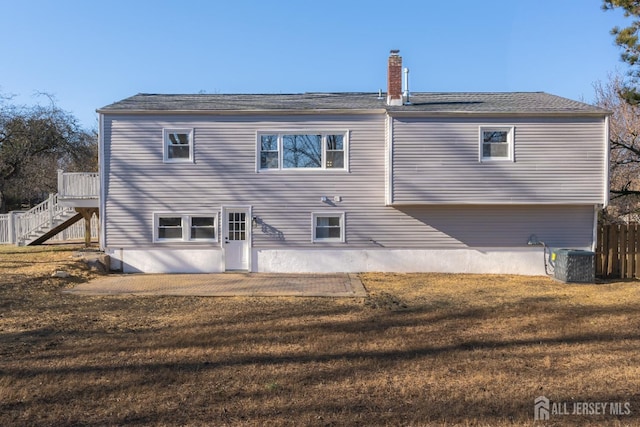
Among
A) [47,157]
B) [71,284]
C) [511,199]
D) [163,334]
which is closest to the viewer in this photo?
[163,334]

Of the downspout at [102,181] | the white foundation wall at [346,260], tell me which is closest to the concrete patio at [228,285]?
the white foundation wall at [346,260]

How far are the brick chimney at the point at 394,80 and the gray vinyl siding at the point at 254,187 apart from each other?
81 cm

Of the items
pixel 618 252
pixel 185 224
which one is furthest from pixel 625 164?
pixel 185 224

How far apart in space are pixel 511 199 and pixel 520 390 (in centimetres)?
976

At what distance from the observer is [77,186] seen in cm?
1609

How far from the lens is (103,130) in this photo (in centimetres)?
1445

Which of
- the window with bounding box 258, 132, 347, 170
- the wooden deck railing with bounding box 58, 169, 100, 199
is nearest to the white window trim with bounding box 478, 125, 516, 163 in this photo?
the window with bounding box 258, 132, 347, 170

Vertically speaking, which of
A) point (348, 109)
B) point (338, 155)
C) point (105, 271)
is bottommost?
point (105, 271)

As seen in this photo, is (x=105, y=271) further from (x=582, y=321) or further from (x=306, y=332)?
(x=582, y=321)

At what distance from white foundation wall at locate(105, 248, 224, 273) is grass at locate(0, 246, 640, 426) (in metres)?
4.26

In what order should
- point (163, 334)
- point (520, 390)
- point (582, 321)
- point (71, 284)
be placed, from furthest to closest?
1. point (71, 284)
2. point (582, 321)
3. point (163, 334)
4. point (520, 390)

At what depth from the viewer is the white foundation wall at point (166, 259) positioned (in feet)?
47.8

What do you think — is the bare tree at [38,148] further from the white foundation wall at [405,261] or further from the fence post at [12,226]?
the white foundation wall at [405,261]

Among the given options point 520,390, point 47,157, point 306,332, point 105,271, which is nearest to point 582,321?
point 520,390
